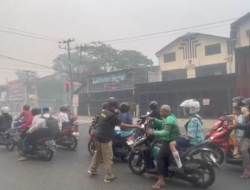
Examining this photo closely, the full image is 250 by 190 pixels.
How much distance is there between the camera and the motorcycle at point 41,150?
1051cm

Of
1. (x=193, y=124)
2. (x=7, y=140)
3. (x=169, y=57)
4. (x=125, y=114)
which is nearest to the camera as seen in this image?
(x=193, y=124)

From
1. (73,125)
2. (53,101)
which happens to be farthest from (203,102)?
(53,101)

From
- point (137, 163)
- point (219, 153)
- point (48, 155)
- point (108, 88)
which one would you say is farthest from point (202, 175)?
point (108, 88)

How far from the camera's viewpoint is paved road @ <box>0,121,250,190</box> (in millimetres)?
7371

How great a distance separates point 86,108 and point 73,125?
92.1 ft

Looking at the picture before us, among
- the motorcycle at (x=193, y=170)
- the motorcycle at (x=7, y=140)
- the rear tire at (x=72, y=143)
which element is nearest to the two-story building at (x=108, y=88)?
the rear tire at (x=72, y=143)

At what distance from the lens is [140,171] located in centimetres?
818

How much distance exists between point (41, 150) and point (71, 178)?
2.68 metres

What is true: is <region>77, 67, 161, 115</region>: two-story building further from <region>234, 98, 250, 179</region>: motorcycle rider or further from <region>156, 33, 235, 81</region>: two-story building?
<region>234, 98, 250, 179</region>: motorcycle rider

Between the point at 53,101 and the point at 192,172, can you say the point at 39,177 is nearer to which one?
the point at 192,172

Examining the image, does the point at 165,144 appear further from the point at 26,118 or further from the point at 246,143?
the point at 26,118

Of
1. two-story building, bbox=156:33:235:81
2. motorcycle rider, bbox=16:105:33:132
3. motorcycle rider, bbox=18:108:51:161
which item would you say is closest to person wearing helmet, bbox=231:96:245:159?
motorcycle rider, bbox=18:108:51:161

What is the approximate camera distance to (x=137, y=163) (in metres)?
8.27

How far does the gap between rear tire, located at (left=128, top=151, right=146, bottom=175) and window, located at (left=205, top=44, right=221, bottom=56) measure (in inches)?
1453
